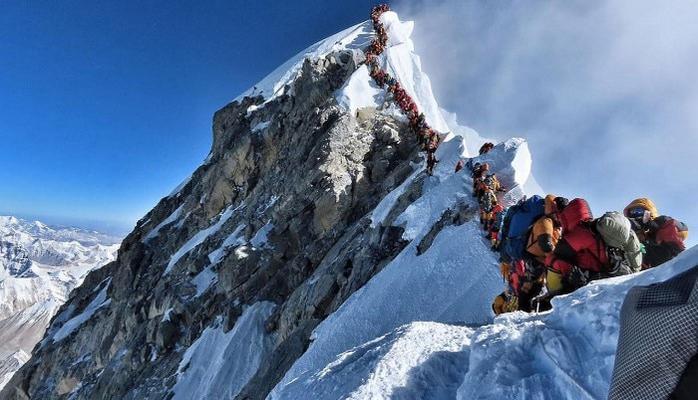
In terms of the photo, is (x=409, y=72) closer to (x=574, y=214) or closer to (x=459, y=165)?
(x=459, y=165)

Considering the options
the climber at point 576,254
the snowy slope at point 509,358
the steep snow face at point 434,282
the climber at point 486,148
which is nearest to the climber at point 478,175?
the steep snow face at point 434,282

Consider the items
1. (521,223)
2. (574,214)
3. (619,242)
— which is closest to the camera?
(619,242)

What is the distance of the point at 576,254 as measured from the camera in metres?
7.02

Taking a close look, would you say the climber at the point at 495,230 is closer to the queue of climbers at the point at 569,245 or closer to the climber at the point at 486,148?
the queue of climbers at the point at 569,245

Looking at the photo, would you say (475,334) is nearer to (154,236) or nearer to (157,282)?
(157,282)

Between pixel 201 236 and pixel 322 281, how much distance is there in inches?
853

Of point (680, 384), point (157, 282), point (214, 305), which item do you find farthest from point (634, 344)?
point (157, 282)

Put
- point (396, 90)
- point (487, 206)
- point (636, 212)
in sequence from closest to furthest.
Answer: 1. point (636, 212)
2. point (487, 206)
3. point (396, 90)

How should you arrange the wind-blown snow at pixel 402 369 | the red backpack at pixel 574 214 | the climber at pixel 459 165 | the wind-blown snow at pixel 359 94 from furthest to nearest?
the wind-blown snow at pixel 359 94 → the climber at pixel 459 165 → the red backpack at pixel 574 214 → the wind-blown snow at pixel 402 369

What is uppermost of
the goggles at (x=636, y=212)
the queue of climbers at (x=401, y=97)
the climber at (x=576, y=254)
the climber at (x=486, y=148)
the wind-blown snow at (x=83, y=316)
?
the queue of climbers at (x=401, y=97)

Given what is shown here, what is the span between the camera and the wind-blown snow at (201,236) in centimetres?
3612

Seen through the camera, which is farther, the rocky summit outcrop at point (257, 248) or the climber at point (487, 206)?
the rocky summit outcrop at point (257, 248)

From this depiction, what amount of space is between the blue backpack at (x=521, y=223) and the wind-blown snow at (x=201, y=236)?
31.2m

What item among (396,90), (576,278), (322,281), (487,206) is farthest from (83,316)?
(576,278)
